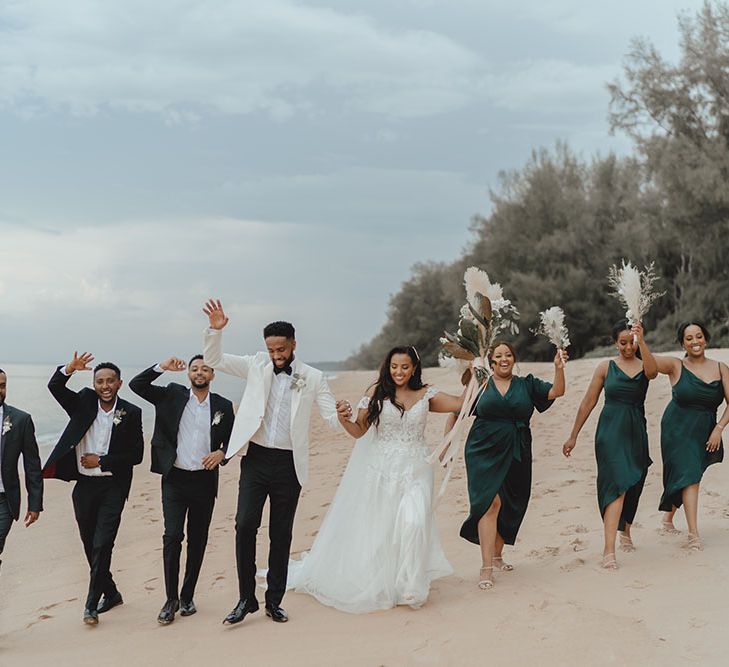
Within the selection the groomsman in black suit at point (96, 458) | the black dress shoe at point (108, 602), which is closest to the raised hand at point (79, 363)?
the groomsman in black suit at point (96, 458)

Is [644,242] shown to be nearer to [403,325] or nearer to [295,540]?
[403,325]

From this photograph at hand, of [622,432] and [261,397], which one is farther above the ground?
[261,397]

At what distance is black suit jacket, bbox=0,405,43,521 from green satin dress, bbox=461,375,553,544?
3204 millimetres

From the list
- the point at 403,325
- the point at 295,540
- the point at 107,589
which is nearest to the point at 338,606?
the point at 107,589

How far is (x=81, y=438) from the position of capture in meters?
6.49

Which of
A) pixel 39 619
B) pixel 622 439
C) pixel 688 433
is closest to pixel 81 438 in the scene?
pixel 39 619

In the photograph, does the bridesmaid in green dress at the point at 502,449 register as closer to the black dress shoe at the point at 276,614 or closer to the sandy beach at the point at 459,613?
the sandy beach at the point at 459,613

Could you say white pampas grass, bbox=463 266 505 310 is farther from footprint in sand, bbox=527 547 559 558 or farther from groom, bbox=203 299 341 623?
footprint in sand, bbox=527 547 559 558

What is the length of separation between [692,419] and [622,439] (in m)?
0.84

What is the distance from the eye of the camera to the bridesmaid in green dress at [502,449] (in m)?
6.65

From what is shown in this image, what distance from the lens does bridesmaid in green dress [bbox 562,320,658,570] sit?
6.98 m

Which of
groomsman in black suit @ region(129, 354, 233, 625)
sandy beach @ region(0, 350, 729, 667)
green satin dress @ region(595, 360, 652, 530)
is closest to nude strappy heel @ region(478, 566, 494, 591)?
sandy beach @ region(0, 350, 729, 667)

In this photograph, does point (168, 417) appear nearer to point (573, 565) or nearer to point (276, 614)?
point (276, 614)

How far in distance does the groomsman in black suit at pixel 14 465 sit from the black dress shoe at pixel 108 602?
935 millimetres
